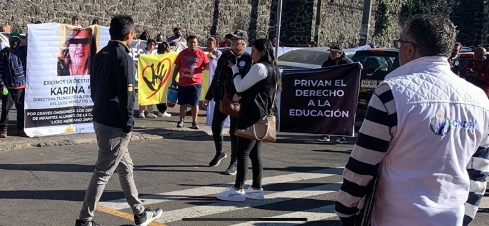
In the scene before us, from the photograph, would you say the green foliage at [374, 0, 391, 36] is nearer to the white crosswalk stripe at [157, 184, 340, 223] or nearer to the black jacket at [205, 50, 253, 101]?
the black jacket at [205, 50, 253, 101]

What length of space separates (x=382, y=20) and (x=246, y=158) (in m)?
25.7

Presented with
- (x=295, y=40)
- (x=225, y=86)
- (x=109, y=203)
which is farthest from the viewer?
(x=295, y=40)

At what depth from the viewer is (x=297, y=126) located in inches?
439

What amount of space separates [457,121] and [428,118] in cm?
15

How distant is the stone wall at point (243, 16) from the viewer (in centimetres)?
2030

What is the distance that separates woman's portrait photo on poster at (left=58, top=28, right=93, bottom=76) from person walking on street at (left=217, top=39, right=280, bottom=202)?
13.6 feet

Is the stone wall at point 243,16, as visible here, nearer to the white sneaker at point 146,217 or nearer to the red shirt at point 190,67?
the red shirt at point 190,67

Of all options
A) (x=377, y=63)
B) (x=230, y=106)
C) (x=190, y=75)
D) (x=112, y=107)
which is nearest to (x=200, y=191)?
(x=230, y=106)

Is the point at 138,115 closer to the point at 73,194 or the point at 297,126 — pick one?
the point at 297,126

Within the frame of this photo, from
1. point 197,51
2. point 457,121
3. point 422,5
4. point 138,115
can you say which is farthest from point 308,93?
point 422,5

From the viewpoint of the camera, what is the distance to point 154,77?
13305mm

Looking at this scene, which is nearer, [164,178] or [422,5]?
[164,178]

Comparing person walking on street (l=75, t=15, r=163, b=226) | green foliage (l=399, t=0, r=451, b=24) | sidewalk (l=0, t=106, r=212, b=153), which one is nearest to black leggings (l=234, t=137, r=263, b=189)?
person walking on street (l=75, t=15, r=163, b=226)

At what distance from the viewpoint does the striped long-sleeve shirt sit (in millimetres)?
2885
